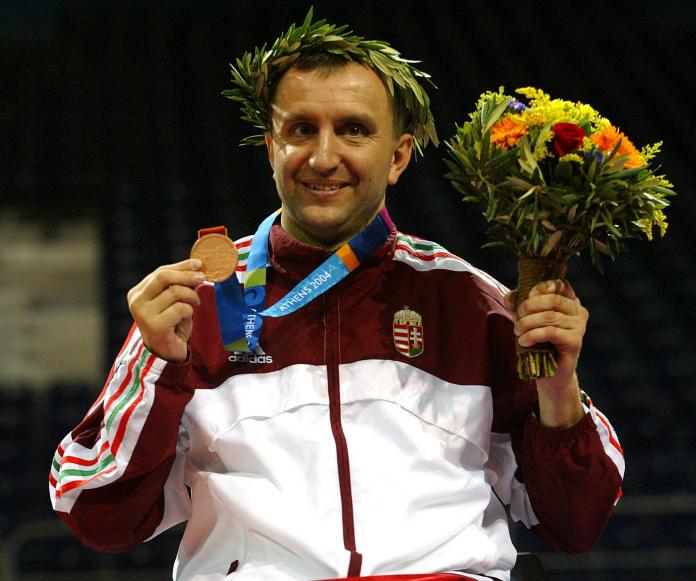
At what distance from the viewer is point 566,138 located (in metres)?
1.70

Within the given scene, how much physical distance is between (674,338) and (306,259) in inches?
187

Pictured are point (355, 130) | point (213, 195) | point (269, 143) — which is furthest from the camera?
point (213, 195)

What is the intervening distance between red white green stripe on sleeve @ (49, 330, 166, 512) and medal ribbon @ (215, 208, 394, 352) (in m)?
0.16

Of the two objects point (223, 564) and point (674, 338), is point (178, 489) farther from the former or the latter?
point (674, 338)

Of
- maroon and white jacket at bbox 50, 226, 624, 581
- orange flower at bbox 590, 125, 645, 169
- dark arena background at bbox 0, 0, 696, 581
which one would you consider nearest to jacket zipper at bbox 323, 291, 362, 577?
maroon and white jacket at bbox 50, 226, 624, 581

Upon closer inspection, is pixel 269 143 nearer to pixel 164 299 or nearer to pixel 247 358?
pixel 247 358

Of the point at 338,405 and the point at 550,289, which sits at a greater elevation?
the point at 550,289

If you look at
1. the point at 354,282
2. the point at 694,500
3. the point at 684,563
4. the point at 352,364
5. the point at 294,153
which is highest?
the point at 294,153

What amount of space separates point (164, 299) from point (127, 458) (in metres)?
0.32

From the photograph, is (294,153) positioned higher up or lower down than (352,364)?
higher up

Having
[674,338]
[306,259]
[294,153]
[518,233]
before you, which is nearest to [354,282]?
[306,259]

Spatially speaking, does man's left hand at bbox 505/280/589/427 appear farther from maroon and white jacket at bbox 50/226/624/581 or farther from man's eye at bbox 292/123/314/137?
man's eye at bbox 292/123/314/137

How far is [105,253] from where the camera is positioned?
704 cm

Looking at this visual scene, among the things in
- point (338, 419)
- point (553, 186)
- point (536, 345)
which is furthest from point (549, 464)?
point (553, 186)
